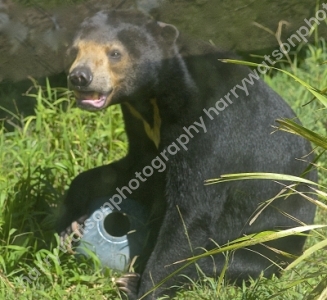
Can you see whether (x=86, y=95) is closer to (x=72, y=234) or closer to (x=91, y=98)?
(x=91, y=98)

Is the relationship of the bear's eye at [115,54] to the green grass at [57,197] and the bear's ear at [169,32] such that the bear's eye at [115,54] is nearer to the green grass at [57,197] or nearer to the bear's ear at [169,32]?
the bear's ear at [169,32]

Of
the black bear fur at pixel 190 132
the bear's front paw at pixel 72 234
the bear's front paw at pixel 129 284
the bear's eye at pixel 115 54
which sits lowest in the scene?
the bear's front paw at pixel 129 284

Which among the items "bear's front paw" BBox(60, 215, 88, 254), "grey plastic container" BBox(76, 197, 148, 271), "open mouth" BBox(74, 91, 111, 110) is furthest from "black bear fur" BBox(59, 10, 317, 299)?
"bear's front paw" BBox(60, 215, 88, 254)

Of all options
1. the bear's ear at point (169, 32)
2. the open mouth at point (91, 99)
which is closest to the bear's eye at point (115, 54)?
the open mouth at point (91, 99)

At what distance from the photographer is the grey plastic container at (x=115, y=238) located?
5.39m

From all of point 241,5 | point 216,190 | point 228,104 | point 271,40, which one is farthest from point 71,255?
point 271,40

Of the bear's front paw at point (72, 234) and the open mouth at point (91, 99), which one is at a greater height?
the open mouth at point (91, 99)

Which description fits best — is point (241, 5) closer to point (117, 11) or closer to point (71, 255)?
point (117, 11)

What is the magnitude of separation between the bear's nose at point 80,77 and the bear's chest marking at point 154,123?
0.67m

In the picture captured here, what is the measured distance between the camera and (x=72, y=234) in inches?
213

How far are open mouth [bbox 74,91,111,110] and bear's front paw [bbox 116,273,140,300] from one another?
→ 1217 millimetres

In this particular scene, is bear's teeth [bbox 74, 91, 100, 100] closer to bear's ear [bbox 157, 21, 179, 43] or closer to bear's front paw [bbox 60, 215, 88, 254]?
bear's ear [bbox 157, 21, 179, 43]

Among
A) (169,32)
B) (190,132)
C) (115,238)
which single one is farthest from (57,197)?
(169,32)

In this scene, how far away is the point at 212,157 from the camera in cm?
522
